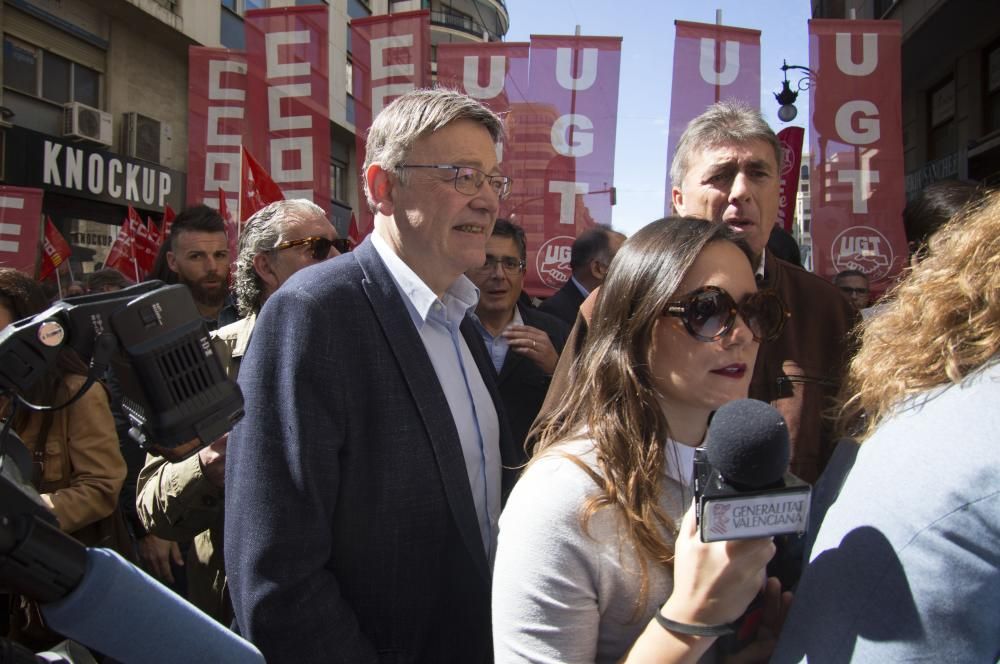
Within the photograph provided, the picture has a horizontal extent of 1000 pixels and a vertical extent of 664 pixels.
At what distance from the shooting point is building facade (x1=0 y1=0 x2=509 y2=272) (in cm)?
1204

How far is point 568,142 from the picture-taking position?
673 cm

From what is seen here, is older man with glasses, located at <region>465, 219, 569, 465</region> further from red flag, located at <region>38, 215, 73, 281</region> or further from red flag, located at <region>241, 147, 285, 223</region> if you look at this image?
red flag, located at <region>38, 215, 73, 281</region>

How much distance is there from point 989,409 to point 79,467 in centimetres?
279

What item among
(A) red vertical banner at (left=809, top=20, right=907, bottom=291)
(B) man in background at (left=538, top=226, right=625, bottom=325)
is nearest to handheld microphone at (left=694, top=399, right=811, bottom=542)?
(B) man in background at (left=538, top=226, right=625, bottom=325)

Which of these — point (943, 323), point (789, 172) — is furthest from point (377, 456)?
point (789, 172)

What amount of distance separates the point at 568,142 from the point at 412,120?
16.2 feet

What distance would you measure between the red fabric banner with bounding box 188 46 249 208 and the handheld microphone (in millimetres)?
7677

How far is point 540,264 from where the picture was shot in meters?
6.77

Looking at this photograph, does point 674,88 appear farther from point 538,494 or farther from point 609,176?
point 538,494

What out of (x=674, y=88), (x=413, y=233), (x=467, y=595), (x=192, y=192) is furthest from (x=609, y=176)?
(x=467, y=595)

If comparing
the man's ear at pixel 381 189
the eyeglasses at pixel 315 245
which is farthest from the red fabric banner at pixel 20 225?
the man's ear at pixel 381 189

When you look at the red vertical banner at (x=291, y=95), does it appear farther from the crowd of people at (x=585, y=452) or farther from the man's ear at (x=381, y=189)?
the man's ear at (x=381, y=189)

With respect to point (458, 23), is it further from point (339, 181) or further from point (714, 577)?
point (714, 577)

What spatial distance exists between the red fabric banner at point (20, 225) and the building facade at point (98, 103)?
16.0 ft
